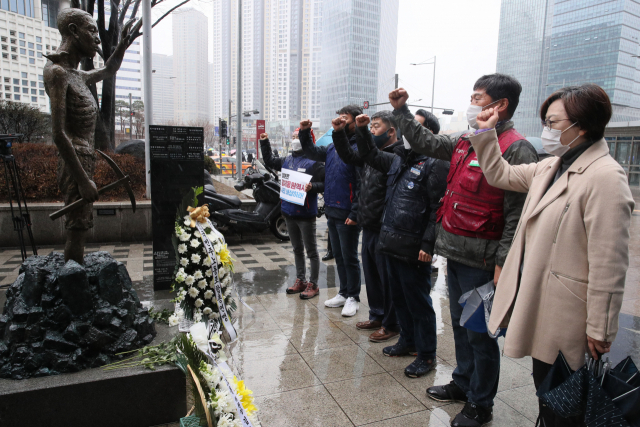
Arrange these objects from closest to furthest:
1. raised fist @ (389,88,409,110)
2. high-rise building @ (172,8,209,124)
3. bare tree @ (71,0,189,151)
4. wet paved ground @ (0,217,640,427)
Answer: wet paved ground @ (0,217,640,427) < raised fist @ (389,88,409,110) < bare tree @ (71,0,189,151) < high-rise building @ (172,8,209,124)

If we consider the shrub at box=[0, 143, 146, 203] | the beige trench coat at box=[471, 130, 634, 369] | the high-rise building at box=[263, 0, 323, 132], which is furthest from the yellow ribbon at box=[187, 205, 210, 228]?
the high-rise building at box=[263, 0, 323, 132]

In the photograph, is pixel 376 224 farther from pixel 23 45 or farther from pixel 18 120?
pixel 23 45

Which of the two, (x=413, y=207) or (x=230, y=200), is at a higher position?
(x=413, y=207)

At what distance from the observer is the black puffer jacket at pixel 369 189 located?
12.4 ft

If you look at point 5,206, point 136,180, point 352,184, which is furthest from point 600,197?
point 136,180

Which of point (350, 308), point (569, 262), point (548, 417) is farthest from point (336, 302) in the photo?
point (569, 262)

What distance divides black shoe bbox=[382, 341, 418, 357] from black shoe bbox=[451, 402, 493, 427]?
930 millimetres

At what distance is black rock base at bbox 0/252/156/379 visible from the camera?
8.18 feet

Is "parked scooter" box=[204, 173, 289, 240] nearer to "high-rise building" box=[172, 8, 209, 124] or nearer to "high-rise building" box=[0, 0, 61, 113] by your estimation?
"high-rise building" box=[0, 0, 61, 113]

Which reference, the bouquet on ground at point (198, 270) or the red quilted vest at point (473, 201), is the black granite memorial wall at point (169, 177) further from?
the red quilted vest at point (473, 201)

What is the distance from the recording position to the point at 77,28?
112 inches

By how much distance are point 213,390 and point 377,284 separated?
2.61 metres

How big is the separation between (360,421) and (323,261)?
4.48 metres

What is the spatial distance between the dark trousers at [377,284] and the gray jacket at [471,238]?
111cm
